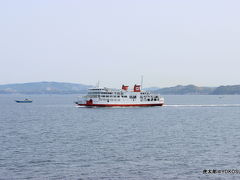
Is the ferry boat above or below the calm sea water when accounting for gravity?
above

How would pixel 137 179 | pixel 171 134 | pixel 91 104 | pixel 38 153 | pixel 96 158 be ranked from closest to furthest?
1. pixel 137 179
2. pixel 96 158
3. pixel 38 153
4. pixel 171 134
5. pixel 91 104

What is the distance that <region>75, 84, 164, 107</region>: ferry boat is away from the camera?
121562 mm

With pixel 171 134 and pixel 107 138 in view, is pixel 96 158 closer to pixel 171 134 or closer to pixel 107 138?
pixel 107 138

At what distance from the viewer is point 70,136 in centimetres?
5394

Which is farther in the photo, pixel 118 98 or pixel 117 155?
pixel 118 98

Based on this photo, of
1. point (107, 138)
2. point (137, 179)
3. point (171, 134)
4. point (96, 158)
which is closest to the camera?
point (137, 179)

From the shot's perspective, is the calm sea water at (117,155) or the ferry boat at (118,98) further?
the ferry boat at (118,98)

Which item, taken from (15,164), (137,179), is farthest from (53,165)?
(137,179)

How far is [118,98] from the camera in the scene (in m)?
126

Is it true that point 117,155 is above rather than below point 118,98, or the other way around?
below

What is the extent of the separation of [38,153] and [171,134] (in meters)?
23.9

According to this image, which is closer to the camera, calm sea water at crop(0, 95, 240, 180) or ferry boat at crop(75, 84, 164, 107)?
calm sea water at crop(0, 95, 240, 180)

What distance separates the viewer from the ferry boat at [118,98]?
399ft

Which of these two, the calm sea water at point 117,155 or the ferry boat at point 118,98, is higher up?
the ferry boat at point 118,98
